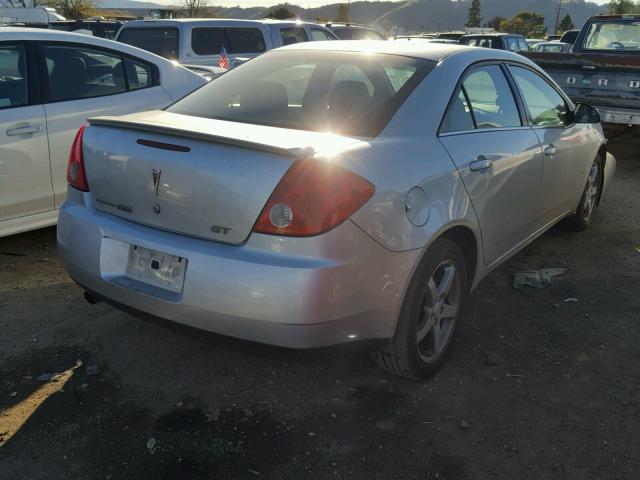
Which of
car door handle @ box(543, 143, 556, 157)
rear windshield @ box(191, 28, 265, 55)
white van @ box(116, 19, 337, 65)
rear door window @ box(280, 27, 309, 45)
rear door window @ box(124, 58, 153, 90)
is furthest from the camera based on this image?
rear door window @ box(280, 27, 309, 45)

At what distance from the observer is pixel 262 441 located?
2.60 meters

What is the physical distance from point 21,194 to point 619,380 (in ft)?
13.1

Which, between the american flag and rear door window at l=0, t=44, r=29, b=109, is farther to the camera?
the american flag

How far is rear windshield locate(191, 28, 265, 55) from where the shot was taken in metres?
9.59

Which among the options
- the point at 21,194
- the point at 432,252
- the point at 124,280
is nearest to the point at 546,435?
the point at 432,252

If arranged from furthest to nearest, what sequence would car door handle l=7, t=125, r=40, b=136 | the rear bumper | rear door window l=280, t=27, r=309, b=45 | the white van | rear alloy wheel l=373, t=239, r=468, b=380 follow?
rear door window l=280, t=27, r=309, b=45 → the white van → car door handle l=7, t=125, r=40, b=136 → rear alloy wheel l=373, t=239, r=468, b=380 → the rear bumper

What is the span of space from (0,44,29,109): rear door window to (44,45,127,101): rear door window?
7.0 inches

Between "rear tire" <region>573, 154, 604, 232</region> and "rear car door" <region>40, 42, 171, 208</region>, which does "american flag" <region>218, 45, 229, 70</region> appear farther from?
"rear tire" <region>573, 154, 604, 232</region>

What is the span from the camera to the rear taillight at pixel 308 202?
7.57 feet

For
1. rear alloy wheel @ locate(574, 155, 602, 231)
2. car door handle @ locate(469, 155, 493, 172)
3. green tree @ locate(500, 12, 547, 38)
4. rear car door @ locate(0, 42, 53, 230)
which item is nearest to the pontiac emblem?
car door handle @ locate(469, 155, 493, 172)

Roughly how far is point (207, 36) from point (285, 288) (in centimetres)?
830

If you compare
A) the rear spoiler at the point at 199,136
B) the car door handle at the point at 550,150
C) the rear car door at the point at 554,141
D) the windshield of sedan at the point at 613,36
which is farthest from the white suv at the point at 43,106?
the windshield of sedan at the point at 613,36

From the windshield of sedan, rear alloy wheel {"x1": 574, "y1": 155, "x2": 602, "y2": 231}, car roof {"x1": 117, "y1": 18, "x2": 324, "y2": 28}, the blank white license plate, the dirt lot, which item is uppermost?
the windshield of sedan

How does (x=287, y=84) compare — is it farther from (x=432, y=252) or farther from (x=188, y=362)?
(x=188, y=362)
